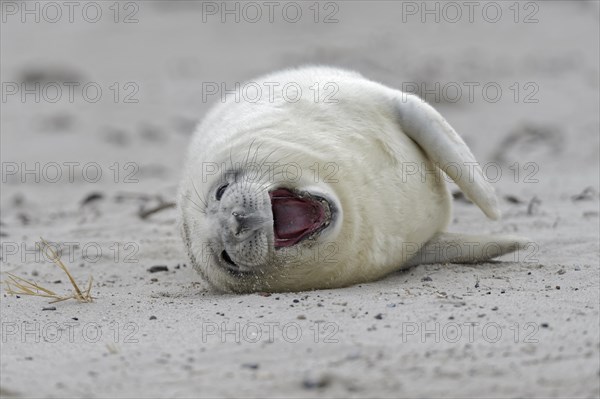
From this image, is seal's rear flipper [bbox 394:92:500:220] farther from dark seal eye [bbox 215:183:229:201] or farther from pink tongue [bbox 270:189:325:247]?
dark seal eye [bbox 215:183:229:201]

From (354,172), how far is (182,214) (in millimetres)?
829

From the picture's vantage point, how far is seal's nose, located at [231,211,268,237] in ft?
12.2

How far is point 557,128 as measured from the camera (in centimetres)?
944

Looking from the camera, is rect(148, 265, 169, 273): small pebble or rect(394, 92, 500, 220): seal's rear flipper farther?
rect(148, 265, 169, 273): small pebble

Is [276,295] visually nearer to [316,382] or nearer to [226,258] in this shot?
[226,258]

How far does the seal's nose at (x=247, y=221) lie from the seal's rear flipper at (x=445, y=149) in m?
1.28

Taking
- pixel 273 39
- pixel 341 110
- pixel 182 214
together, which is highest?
pixel 273 39

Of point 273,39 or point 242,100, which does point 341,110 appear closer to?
point 242,100

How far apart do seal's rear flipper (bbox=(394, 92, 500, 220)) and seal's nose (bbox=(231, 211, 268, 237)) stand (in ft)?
4.19

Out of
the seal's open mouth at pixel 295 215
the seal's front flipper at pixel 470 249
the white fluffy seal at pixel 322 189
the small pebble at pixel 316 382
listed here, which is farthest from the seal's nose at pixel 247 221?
the seal's front flipper at pixel 470 249

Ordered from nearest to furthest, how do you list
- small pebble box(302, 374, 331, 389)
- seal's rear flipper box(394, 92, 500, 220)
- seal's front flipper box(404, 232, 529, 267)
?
small pebble box(302, 374, 331, 389)
seal's rear flipper box(394, 92, 500, 220)
seal's front flipper box(404, 232, 529, 267)

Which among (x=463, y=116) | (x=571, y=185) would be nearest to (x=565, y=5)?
Answer: (x=463, y=116)

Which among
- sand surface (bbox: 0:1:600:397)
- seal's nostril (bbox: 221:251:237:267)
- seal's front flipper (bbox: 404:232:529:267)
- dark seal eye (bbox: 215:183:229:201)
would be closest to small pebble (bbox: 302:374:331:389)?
sand surface (bbox: 0:1:600:397)

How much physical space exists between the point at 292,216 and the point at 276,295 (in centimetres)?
33
